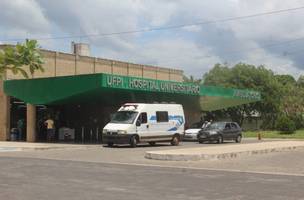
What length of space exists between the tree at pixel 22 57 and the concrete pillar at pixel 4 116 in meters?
35.3

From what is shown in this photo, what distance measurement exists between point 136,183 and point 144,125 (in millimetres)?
19039

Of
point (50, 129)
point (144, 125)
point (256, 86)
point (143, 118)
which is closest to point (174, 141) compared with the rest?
point (144, 125)

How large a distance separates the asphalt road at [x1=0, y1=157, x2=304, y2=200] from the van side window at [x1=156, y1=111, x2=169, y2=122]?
15216mm

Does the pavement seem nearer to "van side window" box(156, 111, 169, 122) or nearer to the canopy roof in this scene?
"van side window" box(156, 111, 169, 122)

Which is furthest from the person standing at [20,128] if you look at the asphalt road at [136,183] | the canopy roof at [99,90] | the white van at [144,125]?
the asphalt road at [136,183]

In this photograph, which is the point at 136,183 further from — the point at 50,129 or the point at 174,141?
the point at 50,129

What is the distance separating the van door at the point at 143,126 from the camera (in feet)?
105

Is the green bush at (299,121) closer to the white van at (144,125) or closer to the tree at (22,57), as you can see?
the white van at (144,125)

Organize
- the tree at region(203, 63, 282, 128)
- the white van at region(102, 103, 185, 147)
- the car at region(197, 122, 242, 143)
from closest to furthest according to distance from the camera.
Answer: the white van at region(102, 103, 185, 147)
the car at region(197, 122, 242, 143)
the tree at region(203, 63, 282, 128)

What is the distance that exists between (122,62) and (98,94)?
18329 mm

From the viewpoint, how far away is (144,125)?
3262 centimetres

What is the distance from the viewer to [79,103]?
4372cm

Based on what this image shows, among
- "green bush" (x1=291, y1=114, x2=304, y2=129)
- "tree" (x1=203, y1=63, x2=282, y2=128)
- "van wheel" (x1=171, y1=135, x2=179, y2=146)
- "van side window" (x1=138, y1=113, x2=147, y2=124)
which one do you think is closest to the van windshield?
"van side window" (x1=138, y1=113, x2=147, y2=124)

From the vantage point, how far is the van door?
32.2 metres
